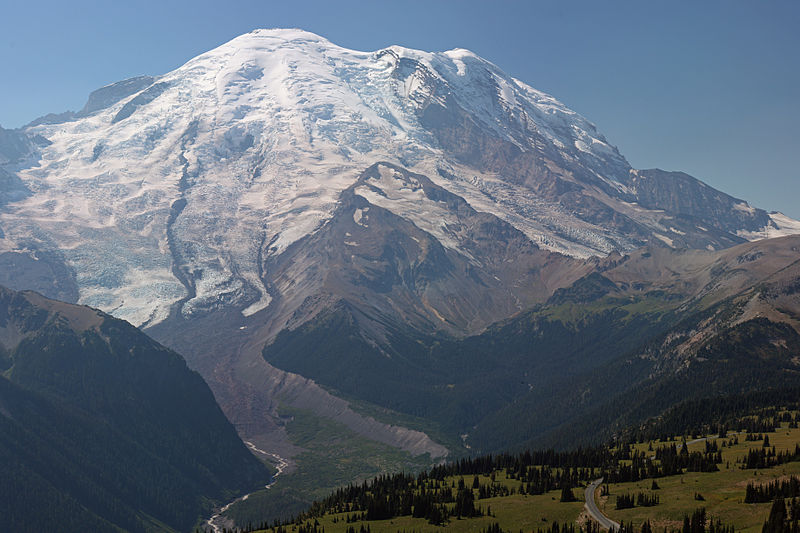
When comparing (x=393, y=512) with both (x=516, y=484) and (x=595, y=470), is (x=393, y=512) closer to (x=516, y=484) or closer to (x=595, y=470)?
(x=516, y=484)

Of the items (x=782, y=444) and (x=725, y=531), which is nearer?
(x=725, y=531)

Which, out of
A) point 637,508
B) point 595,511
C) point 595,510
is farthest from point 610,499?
point 637,508

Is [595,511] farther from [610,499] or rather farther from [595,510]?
[610,499]

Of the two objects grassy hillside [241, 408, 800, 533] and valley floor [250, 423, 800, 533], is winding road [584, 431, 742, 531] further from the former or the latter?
grassy hillside [241, 408, 800, 533]

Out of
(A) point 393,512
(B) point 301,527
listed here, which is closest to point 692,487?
(A) point 393,512

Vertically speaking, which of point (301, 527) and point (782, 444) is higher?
point (782, 444)

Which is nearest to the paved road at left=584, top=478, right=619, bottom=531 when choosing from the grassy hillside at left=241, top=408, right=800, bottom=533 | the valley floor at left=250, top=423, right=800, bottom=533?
the valley floor at left=250, top=423, right=800, bottom=533

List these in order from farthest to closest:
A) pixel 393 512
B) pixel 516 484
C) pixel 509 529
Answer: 1. pixel 516 484
2. pixel 393 512
3. pixel 509 529

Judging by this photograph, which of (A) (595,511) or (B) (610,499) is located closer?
(A) (595,511)
